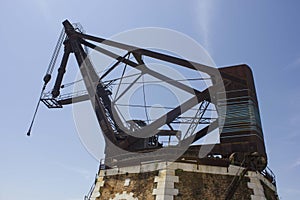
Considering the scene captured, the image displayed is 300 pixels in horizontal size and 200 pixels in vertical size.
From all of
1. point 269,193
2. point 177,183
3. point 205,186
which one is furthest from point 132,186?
point 269,193

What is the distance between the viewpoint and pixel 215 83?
61.3 ft

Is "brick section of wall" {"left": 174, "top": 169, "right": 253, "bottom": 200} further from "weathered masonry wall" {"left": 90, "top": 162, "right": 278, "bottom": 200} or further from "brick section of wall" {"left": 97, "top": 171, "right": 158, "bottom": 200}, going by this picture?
"brick section of wall" {"left": 97, "top": 171, "right": 158, "bottom": 200}

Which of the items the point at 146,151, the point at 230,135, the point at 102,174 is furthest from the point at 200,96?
the point at 102,174

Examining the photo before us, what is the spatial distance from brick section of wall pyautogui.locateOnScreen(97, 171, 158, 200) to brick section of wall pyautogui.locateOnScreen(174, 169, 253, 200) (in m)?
1.47

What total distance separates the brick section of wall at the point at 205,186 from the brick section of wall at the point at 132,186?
1.47 m

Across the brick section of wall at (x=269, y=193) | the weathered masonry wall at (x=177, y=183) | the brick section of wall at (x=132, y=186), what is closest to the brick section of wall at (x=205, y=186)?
the weathered masonry wall at (x=177, y=183)

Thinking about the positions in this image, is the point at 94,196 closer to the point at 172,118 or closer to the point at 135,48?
the point at 172,118

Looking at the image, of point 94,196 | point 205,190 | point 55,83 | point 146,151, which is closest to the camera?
point 205,190

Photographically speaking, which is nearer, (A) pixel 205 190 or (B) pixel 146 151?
(A) pixel 205 190

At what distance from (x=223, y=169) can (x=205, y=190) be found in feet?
5.54

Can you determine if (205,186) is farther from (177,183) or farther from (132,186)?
(132,186)

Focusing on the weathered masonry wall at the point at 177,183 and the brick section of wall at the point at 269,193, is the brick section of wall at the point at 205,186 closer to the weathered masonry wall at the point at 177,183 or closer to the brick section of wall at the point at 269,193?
the weathered masonry wall at the point at 177,183

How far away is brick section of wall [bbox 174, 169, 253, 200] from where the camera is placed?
571 inches

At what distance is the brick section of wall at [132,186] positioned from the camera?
1511 centimetres
